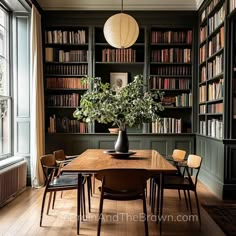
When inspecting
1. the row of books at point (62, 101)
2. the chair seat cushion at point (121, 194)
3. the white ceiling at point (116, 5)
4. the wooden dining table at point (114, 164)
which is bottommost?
the chair seat cushion at point (121, 194)

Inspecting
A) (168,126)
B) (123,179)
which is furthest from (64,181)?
(168,126)

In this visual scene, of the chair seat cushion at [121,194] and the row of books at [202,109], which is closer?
the chair seat cushion at [121,194]

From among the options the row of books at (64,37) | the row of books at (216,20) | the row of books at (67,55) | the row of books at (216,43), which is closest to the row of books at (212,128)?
the row of books at (216,43)

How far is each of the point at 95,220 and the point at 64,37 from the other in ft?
12.1

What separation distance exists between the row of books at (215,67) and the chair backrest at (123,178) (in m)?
2.56

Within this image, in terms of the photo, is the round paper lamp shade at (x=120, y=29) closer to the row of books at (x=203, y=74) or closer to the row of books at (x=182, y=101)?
the row of books at (x=203, y=74)

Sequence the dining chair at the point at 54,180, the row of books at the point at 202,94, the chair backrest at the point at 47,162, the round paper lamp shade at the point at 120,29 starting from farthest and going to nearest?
the row of books at the point at 202,94
the round paper lamp shade at the point at 120,29
the chair backrest at the point at 47,162
the dining chair at the point at 54,180

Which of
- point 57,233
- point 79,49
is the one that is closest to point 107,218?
point 57,233

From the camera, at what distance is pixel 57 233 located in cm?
297

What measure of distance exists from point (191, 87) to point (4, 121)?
3.50m

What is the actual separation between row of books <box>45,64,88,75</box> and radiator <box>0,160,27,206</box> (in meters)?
1.92

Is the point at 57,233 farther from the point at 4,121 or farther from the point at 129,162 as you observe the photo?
the point at 4,121


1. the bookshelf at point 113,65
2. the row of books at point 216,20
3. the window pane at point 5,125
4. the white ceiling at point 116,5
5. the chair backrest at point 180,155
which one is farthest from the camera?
the bookshelf at point 113,65

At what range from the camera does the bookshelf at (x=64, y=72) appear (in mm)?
5727
